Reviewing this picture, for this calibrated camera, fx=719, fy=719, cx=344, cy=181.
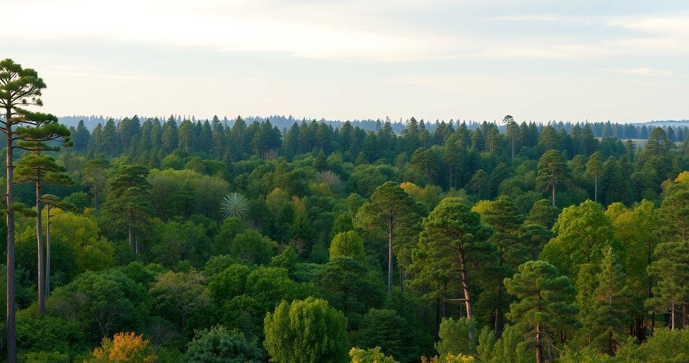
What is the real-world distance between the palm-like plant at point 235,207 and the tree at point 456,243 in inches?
1329

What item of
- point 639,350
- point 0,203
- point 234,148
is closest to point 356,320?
point 639,350

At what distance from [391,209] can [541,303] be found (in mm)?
20224

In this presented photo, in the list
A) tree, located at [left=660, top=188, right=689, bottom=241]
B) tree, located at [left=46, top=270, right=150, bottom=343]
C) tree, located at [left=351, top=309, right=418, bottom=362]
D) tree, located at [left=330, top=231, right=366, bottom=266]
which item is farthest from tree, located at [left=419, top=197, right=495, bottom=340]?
tree, located at [left=46, top=270, right=150, bottom=343]

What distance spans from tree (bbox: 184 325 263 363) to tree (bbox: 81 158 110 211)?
40.4 metres

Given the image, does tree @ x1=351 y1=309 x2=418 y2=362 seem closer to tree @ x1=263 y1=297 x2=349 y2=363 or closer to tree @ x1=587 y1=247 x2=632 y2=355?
tree @ x1=263 y1=297 x2=349 y2=363

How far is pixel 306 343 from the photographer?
1275 inches

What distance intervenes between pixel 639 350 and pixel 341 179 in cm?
7551

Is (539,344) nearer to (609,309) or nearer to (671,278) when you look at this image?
(609,309)

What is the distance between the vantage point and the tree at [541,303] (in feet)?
112

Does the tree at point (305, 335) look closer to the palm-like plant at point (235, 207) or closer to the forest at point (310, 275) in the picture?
the forest at point (310, 275)

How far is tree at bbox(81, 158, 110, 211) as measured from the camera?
225 feet

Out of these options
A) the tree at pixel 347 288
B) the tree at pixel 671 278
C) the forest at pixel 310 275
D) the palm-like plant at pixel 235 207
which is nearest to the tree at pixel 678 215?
the forest at pixel 310 275

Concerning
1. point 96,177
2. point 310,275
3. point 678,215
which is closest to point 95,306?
point 310,275

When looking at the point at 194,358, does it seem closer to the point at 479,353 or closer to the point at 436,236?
the point at 479,353
